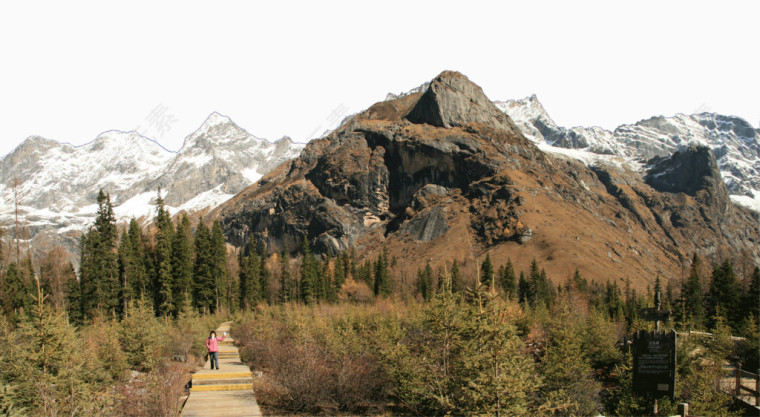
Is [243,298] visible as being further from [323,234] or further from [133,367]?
[323,234]

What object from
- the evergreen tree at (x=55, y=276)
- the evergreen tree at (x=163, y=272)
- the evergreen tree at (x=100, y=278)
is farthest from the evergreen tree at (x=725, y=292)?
the evergreen tree at (x=55, y=276)

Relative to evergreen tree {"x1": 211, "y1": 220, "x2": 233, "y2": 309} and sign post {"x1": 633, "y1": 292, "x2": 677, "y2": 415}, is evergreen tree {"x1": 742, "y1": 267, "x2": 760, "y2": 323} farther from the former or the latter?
evergreen tree {"x1": 211, "y1": 220, "x2": 233, "y2": 309}

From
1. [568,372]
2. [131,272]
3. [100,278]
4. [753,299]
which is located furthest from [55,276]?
[753,299]

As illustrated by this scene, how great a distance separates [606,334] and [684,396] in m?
20.4

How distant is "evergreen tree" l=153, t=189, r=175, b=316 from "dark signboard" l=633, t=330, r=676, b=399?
49115 mm

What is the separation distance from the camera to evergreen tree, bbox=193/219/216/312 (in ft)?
220

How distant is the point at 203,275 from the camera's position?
225 feet

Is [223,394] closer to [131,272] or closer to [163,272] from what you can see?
[163,272]

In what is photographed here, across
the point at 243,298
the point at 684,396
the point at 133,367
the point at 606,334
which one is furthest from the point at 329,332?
the point at 243,298

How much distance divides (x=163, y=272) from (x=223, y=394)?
137ft

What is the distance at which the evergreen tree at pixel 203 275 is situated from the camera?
66938mm

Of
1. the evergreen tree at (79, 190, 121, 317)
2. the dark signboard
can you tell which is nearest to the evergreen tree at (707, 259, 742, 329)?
the dark signboard

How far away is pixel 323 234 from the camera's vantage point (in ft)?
647

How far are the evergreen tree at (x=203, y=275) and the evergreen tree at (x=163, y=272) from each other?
4.22m
